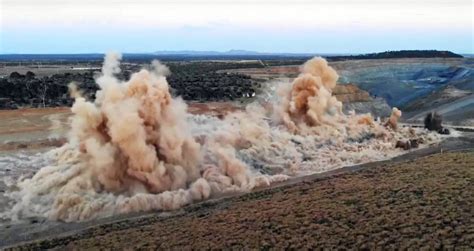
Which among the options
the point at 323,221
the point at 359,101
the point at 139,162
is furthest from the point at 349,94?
the point at 323,221

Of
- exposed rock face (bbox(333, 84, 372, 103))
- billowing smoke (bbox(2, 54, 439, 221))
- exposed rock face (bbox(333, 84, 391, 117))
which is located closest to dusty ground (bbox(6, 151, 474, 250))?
billowing smoke (bbox(2, 54, 439, 221))

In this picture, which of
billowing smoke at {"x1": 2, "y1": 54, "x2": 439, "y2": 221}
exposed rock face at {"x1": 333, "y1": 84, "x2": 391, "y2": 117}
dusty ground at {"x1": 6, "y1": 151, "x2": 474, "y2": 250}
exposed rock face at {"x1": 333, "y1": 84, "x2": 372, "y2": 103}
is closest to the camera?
dusty ground at {"x1": 6, "y1": 151, "x2": 474, "y2": 250}

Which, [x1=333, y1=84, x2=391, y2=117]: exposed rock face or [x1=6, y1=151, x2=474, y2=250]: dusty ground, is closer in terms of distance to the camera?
[x1=6, y1=151, x2=474, y2=250]: dusty ground

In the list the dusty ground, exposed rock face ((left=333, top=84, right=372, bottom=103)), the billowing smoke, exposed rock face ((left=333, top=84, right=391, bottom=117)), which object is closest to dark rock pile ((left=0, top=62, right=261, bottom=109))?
exposed rock face ((left=333, top=84, right=372, bottom=103))

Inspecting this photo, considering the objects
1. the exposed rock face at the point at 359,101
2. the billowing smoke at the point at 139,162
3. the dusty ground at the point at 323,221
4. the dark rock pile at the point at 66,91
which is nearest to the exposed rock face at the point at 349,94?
the exposed rock face at the point at 359,101

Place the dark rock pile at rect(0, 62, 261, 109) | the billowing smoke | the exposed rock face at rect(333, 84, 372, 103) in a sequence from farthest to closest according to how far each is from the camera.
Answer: the exposed rock face at rect(333, 84, 372, 103)
the dark rock pile at rect(0, 62, 261, 109)
the billowing smoke

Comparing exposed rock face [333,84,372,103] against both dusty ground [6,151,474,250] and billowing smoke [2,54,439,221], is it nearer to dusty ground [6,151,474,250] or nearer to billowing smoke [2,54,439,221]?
billowing smoke [2,54,439,221]

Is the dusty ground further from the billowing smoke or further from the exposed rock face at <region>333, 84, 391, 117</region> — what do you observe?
the exposed rock face at <region>333, 84, 391, 117</region>

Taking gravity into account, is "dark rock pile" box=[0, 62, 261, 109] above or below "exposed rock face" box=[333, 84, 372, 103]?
above

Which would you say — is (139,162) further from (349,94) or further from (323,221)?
(349,94)

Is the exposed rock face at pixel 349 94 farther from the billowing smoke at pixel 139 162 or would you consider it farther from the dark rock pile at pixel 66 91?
the billowing smoke at pixel 139 162

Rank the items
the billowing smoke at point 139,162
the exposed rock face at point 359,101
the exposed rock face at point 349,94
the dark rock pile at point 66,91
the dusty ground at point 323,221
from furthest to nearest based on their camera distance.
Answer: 1. the exposed rock face at point 349,94
2. the exposed rock face at point 359,101
3. the dark rock pile at point 66,91
4. the billowing smoke at point 139,162
5. the dusty ground at point 323,221
